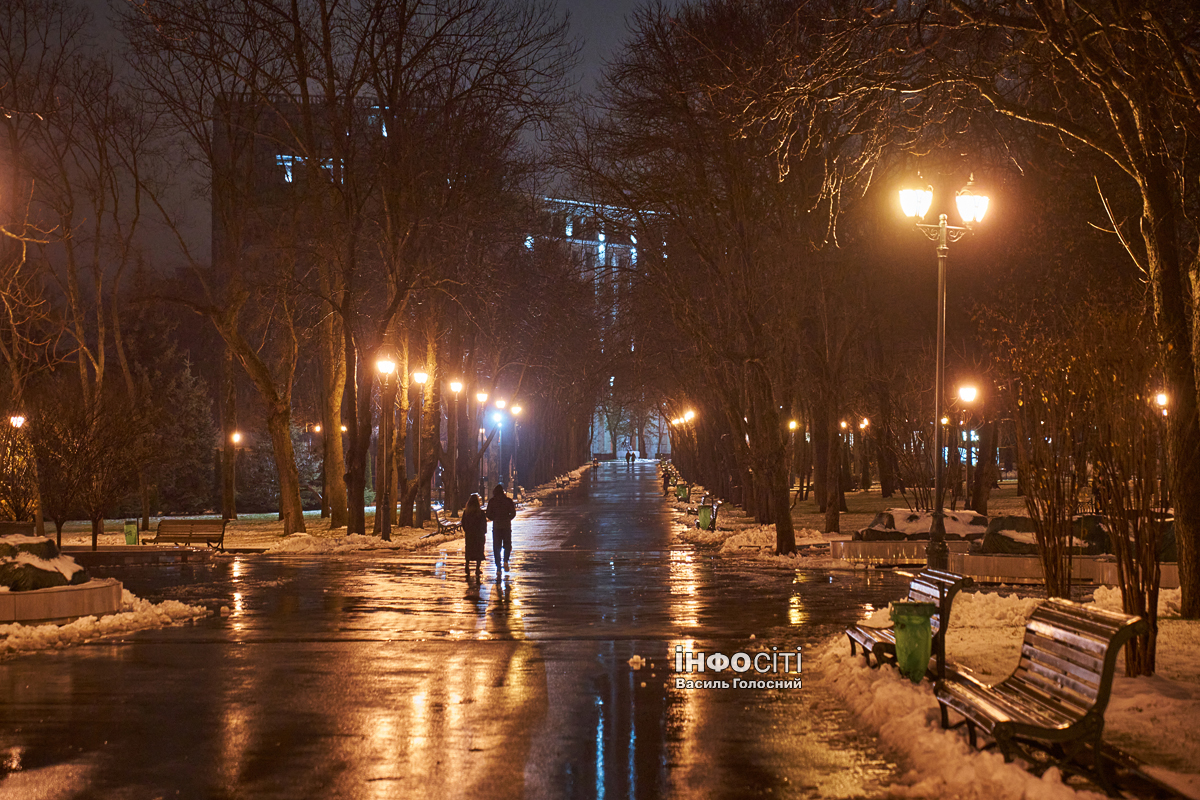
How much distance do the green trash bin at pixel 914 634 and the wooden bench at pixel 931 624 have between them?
0.12m

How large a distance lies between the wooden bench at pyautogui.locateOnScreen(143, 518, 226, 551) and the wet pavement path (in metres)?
11.7

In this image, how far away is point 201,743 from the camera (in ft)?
27.8

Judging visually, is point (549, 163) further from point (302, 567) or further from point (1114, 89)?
point (1114, 89)

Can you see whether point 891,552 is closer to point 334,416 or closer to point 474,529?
point 474,529

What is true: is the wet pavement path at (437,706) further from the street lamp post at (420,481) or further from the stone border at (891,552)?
the street lamp post at (420,481)

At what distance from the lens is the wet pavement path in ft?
24.5

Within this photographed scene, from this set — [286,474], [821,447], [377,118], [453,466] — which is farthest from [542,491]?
[377,118]

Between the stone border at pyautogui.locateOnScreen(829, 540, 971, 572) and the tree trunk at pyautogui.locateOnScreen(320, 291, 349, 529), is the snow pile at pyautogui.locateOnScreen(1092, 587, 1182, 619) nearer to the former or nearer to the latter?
the stone border at pyautogui.locateOnScreen(829, 540, 971, 572)

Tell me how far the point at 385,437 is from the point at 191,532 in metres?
6.57

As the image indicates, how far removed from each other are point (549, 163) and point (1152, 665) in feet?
79.9

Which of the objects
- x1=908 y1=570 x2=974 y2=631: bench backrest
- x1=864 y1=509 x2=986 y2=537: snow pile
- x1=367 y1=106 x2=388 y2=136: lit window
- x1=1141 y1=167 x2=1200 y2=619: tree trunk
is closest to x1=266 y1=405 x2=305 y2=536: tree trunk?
x1=367 y1=106 x2=388 y2=136: lit window

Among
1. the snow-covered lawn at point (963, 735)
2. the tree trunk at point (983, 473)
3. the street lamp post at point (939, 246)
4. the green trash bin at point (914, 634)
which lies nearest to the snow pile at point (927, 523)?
the street lamp post at point (939, 246)

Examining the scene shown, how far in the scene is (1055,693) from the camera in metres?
7.43

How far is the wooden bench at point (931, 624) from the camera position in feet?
32.0
